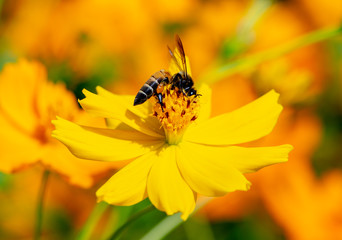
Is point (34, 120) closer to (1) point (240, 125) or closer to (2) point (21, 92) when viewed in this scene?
(2) point (21, 92)

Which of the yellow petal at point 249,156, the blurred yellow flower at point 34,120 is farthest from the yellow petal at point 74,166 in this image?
the yellow petal at point 249,156

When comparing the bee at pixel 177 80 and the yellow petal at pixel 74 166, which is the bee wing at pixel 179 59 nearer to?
the bee at pixel 177 80

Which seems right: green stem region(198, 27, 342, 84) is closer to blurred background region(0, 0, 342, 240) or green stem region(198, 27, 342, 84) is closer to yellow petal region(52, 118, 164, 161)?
blurred background region(0, 0, 342, 240)

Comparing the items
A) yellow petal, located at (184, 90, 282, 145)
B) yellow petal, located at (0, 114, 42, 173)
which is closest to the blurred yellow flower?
yellow petal, located at (0, 114, 42, 173)

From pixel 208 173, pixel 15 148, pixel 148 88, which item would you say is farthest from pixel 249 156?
pixel 15 148

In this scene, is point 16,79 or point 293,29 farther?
point 293,29

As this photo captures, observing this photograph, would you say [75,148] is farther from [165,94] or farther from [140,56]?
[140,56]

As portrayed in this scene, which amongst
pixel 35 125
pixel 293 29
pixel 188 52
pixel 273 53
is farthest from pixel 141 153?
pixel 293 29

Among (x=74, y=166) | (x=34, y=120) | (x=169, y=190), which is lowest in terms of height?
(x=169, y=190)
